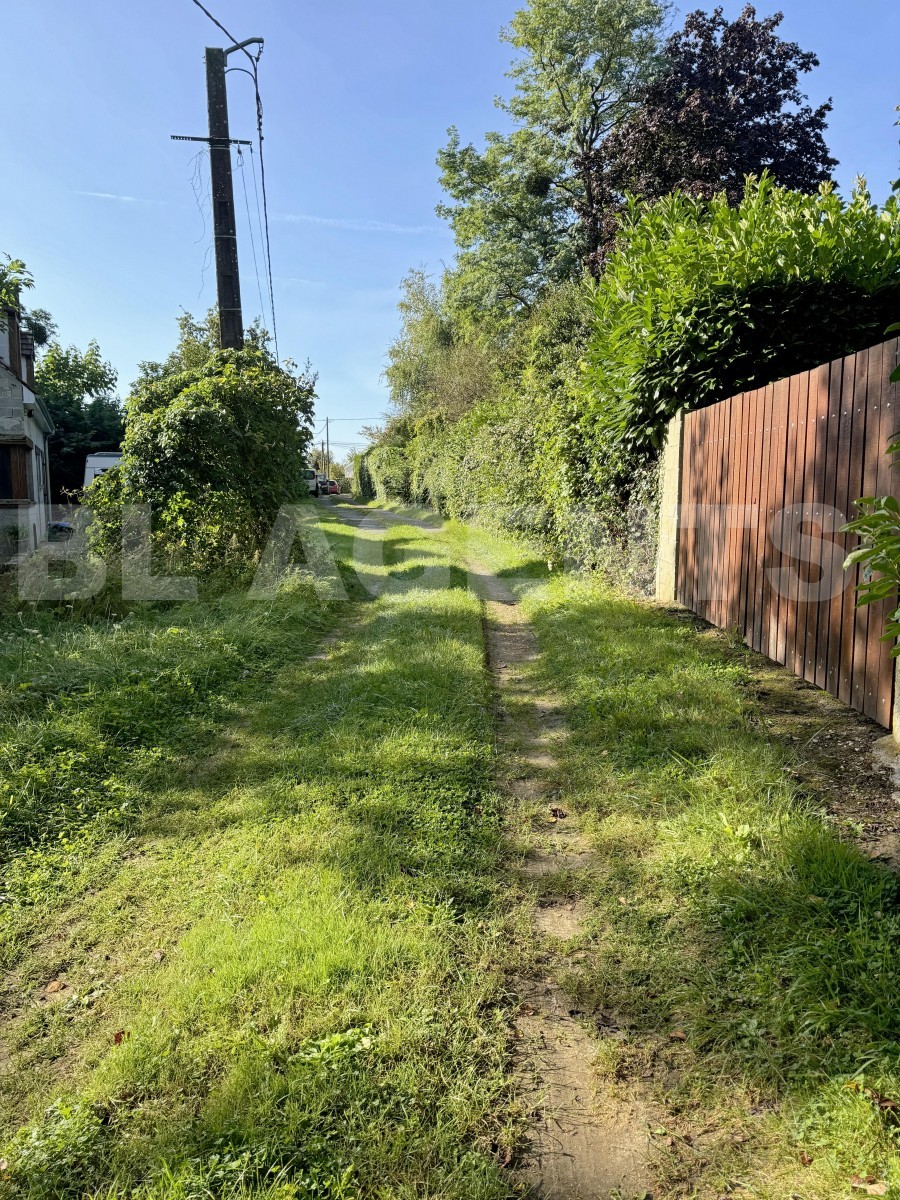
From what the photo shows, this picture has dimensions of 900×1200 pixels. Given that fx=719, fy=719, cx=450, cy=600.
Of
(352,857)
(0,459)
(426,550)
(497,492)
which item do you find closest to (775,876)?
(352,857)

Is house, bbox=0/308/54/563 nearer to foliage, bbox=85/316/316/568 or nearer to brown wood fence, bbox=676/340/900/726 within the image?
foliage, bbox=85/316/316/568

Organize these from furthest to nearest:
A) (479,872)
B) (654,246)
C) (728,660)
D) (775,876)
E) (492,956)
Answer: (654,246)
(728,660)
(479,872)
(775,876)
(492,956)

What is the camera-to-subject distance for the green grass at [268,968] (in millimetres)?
1883

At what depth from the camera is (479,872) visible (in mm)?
3223

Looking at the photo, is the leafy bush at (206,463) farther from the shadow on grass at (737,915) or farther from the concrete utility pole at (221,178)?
the shadow on grass at (737,915)

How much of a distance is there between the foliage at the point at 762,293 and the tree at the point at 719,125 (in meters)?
12.8

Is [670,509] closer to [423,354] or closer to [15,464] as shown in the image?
[15,464]

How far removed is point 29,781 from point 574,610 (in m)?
5.49

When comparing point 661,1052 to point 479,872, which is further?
point 479,872

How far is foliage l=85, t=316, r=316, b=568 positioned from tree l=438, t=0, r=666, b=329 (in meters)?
15.2

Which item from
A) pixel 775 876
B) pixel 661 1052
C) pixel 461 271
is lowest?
pixel 661 1052

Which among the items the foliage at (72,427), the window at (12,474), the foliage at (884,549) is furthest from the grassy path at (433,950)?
the foliage at (72,427)

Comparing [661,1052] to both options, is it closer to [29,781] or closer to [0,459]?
[29,781]

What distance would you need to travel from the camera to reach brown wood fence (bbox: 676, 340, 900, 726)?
3.91m
